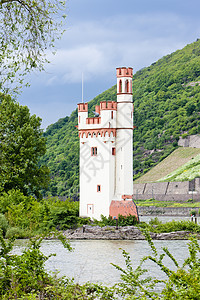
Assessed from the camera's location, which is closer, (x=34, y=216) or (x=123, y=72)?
(x=34, y=216)

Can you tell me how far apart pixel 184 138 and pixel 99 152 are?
10705 cm

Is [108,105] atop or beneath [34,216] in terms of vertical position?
atop

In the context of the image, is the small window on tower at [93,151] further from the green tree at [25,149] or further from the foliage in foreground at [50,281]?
the foliage in foreground at [50,281]

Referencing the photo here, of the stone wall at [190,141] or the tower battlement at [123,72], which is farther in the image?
the stone wall at [190,141]

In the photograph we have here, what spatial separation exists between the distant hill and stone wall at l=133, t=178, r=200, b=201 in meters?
5.73

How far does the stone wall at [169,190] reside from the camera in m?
104

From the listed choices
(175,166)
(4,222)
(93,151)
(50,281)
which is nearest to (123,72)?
(93,151)

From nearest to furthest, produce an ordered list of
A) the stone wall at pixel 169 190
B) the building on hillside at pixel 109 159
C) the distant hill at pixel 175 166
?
the building on hillside at pixel 109 159, the stone wall at pixel 169 190, the distant hill at pixel 175 166

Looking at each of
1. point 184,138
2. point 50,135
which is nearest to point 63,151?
point 50,135

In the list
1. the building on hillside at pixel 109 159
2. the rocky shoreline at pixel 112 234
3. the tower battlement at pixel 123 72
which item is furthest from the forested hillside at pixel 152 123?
the rocky shoreline at pixel 112 234

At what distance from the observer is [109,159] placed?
39.5m

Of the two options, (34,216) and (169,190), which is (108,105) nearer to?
(34,216)

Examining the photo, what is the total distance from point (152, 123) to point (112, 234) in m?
122

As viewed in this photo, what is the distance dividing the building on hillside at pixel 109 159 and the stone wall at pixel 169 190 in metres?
Result: 62.9
